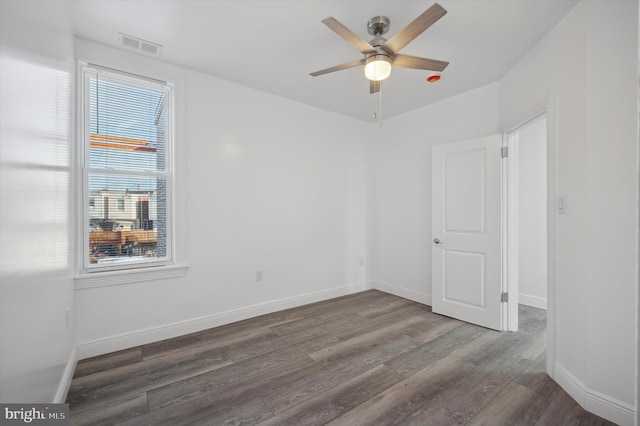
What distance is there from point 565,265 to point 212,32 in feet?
10.7

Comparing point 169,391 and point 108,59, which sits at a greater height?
point 108,59

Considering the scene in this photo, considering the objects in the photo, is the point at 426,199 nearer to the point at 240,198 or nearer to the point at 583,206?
the point at 583,206

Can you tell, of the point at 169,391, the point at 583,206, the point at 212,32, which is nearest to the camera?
the point at 583,206

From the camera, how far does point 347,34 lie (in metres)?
1.77

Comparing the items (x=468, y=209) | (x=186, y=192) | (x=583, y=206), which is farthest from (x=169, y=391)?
(x=468, y=209)

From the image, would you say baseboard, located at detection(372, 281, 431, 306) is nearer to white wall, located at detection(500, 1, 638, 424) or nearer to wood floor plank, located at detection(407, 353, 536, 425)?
wood floor plank, located at detection(407, 353, 536, 425)

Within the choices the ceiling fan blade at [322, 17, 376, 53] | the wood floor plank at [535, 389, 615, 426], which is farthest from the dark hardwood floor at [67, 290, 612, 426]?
the ceiling fan blade at [322, 17, 376, 53]

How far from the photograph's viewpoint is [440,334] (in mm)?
2820

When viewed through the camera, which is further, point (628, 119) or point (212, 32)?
point (212, 32)

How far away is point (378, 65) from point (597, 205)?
1.69 m

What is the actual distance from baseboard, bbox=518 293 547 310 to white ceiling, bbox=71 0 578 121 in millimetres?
2840

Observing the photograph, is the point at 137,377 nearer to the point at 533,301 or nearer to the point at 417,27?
the point at 417,27

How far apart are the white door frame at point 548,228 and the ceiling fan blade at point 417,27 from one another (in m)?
1.25

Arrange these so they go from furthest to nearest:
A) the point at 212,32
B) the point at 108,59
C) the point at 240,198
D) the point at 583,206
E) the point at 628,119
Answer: the point at 240,198 < the point at 108,59 < the point at 212,32 < the point at 583,206 < the point at 628,119
